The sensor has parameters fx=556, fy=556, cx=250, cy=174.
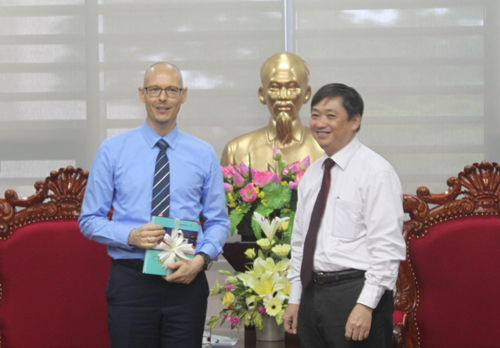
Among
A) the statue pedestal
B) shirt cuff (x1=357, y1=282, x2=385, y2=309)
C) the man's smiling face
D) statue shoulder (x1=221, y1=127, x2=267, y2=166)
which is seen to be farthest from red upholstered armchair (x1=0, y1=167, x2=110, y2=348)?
shirt cuff (x1=357, y1=282, x2=385, y2=309)

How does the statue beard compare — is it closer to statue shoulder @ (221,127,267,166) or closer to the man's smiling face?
statue shoulder @ (221,127,267,166)

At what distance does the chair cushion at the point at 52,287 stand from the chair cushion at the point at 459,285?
1185mm

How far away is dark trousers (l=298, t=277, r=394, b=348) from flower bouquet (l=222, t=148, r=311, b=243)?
628 millimetres

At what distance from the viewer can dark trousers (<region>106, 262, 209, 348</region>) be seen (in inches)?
60.8

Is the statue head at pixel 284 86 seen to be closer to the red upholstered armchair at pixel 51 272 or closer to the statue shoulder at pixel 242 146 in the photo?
the statue shoulder at pixel 242 146

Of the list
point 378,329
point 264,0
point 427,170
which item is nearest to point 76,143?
point 264,0

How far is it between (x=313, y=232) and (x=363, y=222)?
0.44 feet

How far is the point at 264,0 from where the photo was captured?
318cm

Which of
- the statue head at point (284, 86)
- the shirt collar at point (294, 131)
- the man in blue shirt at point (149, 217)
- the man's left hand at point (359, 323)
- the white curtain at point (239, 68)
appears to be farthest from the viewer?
the white curtain at point (239, 68)

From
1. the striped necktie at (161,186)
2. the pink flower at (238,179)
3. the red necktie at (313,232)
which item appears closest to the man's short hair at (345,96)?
the red necktie at (313,232)

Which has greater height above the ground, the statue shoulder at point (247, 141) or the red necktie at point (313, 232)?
the statue shoulder at point (247, 141)

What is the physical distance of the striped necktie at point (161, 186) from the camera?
1621 mm

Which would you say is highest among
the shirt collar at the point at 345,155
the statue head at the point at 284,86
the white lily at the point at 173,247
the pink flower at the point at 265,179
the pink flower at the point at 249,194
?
the statue head at the point at 284,86

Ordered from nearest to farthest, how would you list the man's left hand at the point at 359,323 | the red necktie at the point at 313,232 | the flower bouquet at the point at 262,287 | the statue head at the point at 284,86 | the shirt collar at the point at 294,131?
the man's left hand at the point at 359,323, the red necktie at the point at 313,232, the flower bouquet at the point at 262,287, the statue head at the point at 284,86, the shirt collar at the point at 294,131
